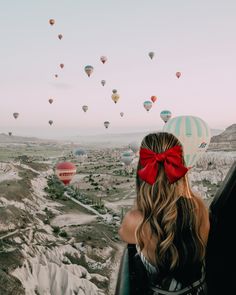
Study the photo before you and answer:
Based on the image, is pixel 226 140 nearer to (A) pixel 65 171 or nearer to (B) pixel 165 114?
(B) pixel 165 114

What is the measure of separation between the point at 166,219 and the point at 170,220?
3cm

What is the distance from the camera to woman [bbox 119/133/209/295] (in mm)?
2158

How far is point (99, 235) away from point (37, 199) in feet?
51.6

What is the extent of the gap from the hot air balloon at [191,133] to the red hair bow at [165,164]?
10625 millimetres

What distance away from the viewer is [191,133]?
42.7ft

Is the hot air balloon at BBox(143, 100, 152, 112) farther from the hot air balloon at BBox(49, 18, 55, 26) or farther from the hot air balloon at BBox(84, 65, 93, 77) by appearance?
the hot air balloon at BBox(49, 18, 55, 26)

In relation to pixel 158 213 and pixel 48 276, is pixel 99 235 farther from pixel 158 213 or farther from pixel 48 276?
pixel 158 213

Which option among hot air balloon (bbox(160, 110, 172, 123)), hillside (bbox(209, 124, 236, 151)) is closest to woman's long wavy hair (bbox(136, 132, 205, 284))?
hot air balloon (bbox(160, 110, 172, 123))

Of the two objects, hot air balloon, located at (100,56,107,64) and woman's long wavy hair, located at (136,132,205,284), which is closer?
woman's long wavy hair, located at (136,132,205,284)

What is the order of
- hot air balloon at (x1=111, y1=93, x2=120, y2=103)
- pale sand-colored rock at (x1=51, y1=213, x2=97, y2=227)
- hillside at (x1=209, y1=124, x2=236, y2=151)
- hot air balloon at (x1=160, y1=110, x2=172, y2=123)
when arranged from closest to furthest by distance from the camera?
pale sand-colored rock at (x1=51, y1=213, x2=97, y2=227) → hot air balloon at (x1=160, y1=110, x2=172, y2=123) → hot air balloon at (x1=111, y1=93, x2=120, y2=103) → hillside at (x1=209, y1=124, x2=236, y2=151)

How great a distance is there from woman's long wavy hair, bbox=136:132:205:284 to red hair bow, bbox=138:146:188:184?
0.12ft

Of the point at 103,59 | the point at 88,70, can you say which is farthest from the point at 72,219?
the point at 103,59

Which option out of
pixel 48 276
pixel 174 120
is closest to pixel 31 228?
pixel 48 276

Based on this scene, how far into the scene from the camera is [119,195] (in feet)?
161
